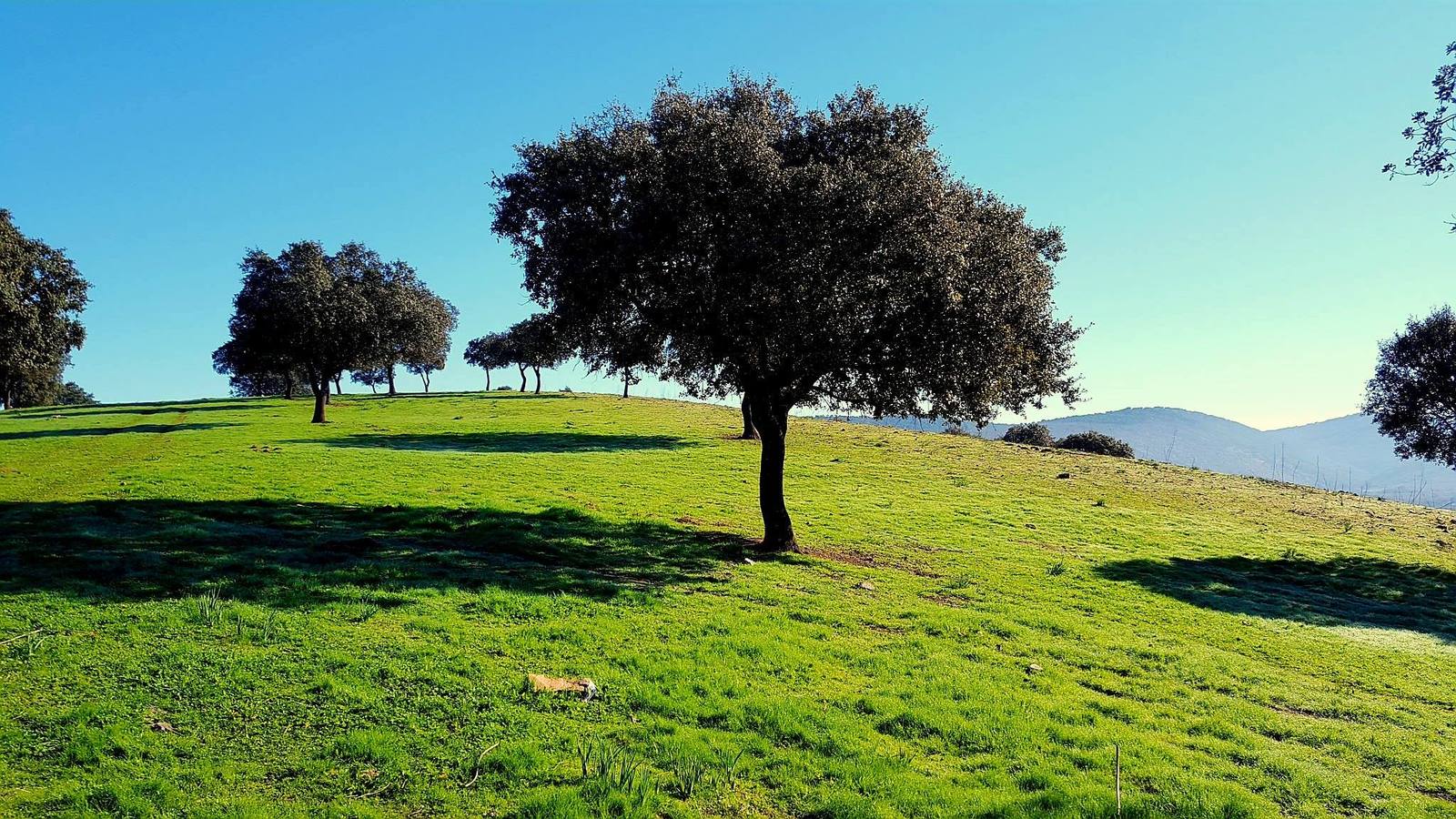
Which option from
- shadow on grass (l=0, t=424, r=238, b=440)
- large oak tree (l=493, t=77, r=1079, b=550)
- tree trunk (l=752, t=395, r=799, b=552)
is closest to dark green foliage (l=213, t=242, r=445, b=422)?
shadow on grass (l=0, t=424, r=238, b=440)

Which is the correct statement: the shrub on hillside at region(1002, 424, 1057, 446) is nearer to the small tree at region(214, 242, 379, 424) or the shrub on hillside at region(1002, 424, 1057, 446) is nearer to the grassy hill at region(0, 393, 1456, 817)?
the grassy hill at region(0, 393, 1456, 817)

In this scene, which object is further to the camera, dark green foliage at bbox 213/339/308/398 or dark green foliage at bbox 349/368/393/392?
dark green foliage at bbox 349/368/393/392

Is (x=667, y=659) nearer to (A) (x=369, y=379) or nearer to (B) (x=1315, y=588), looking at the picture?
(B) (x=1315, y=588)

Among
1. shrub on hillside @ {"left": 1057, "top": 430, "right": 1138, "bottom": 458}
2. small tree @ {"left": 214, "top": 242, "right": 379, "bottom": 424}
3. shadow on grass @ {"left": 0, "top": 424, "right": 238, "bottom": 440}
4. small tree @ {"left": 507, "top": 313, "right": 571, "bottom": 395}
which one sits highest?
small tree @ {"left": 214, "top": 242, "right": 379, "bottom": 424}

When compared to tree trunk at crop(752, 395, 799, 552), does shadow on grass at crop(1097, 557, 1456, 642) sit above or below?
below

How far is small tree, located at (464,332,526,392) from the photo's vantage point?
123 metres

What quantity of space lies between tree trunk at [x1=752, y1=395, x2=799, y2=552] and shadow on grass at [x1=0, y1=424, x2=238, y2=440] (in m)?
50.1

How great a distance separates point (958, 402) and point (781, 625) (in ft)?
37.6

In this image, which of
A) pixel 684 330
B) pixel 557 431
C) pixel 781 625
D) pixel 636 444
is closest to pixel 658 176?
pixel 684 330

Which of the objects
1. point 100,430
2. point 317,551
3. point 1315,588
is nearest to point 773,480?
point 317,551

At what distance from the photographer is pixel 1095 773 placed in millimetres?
10375

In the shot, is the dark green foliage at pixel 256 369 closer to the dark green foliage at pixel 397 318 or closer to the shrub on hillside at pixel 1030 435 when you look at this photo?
the dark green foliage at pixel 397 318

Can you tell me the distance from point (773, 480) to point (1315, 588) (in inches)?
799

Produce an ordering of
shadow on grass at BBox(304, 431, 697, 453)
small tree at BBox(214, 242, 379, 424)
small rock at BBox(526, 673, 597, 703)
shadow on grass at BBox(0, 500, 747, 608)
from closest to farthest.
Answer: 1. small rock at BBox(526, 673, 597, 703)
2. shadow on grass at BBox(0, 500, 747, 608)
3. shadow on grass at BBox(304, 431, 697, 453)
4. small tree at BBox(214, 242, 379, 424)
